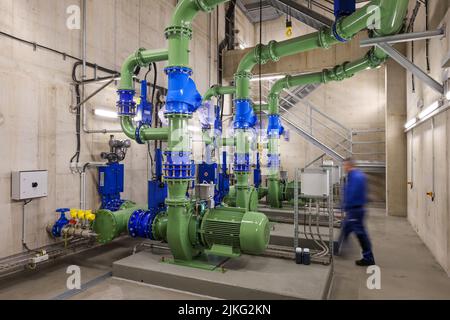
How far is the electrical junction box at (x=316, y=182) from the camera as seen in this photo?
423 cm

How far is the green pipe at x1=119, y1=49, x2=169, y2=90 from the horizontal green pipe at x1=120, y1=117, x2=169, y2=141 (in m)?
0.58

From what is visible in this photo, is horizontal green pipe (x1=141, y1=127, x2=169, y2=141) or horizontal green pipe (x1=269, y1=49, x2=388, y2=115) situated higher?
horizontal green pipe (x1=269, y1=49, x2=388, y2=115)

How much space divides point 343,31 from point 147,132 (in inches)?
132

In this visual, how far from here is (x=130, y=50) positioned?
6289 mm

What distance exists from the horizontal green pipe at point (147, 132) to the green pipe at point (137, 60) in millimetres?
581

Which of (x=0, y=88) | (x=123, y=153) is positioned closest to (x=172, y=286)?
(x=123, y=153)

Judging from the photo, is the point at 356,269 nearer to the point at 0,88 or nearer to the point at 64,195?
the point at 64,195

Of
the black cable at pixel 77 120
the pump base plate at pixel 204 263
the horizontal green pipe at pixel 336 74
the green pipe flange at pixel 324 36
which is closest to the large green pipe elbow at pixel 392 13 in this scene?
the green pipe flange at pixel 324 36

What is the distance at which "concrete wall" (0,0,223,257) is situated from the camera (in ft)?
13.3

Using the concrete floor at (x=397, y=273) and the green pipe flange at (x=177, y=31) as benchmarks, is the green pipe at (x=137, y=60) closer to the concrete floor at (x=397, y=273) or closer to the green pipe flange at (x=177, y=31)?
the green pipe flange at (x=177, y=31)

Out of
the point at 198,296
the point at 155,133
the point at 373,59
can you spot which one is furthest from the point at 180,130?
the point at 373,59

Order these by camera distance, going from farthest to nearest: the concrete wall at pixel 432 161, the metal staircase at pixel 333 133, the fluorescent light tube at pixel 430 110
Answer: the metal staircase at pixel 333 133 < the fluorescent light tube at pixel 430 110 < the concrete wall at pixel 432 161

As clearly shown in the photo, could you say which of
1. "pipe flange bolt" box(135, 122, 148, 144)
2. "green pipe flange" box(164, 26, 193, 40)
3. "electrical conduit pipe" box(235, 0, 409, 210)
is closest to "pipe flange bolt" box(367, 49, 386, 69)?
"electrical conduit pipe" box(235, 0, 409, 210)

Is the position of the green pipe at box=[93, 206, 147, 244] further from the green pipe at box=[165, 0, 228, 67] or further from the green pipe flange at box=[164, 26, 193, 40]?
the green pipe flange at box=[164, 26, 193, 40]
